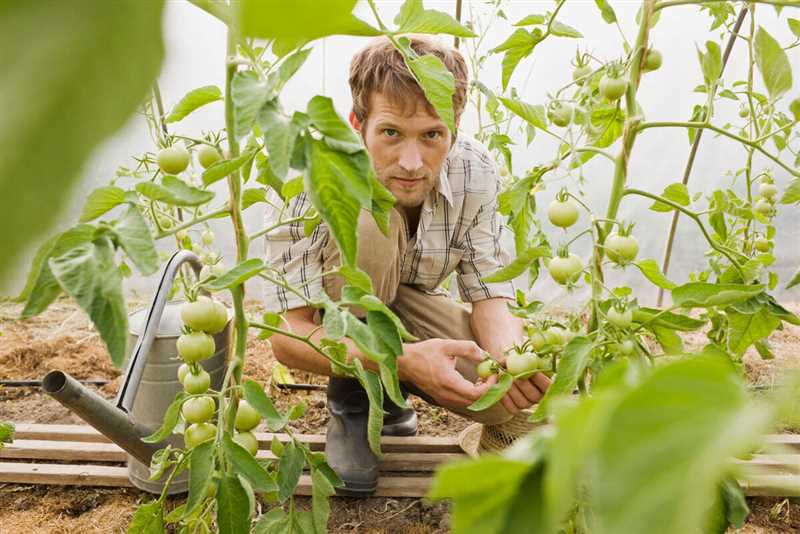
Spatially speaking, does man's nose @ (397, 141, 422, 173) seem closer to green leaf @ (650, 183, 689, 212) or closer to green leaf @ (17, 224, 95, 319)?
green leaf @ (650, 183, 689, 212)

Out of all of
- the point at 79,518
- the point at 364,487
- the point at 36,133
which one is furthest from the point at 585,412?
the point at 79,518

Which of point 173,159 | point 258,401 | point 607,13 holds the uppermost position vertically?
point 607,13

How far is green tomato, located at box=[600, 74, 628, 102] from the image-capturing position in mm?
817

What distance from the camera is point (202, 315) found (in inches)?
31.3

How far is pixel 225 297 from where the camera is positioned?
3686mm

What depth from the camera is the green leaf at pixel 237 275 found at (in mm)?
659

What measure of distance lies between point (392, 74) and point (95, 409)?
938mm

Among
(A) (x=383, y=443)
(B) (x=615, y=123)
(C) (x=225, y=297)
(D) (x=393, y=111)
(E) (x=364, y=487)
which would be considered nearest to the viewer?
(B) (x=615, y=123)

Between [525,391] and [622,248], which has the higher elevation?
[622,248]

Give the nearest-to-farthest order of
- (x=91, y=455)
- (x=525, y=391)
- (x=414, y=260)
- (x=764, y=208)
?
(x=525, y=391)
(x=764, y=208)
(x=91, y=455)
(x=414, y=260)

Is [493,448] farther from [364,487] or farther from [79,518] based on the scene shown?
[79,518]

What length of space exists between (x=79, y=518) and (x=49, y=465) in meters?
0.25

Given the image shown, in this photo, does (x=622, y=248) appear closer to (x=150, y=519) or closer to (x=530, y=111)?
(x=530, y=111)

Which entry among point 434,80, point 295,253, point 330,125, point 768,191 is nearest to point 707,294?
point 434,80
